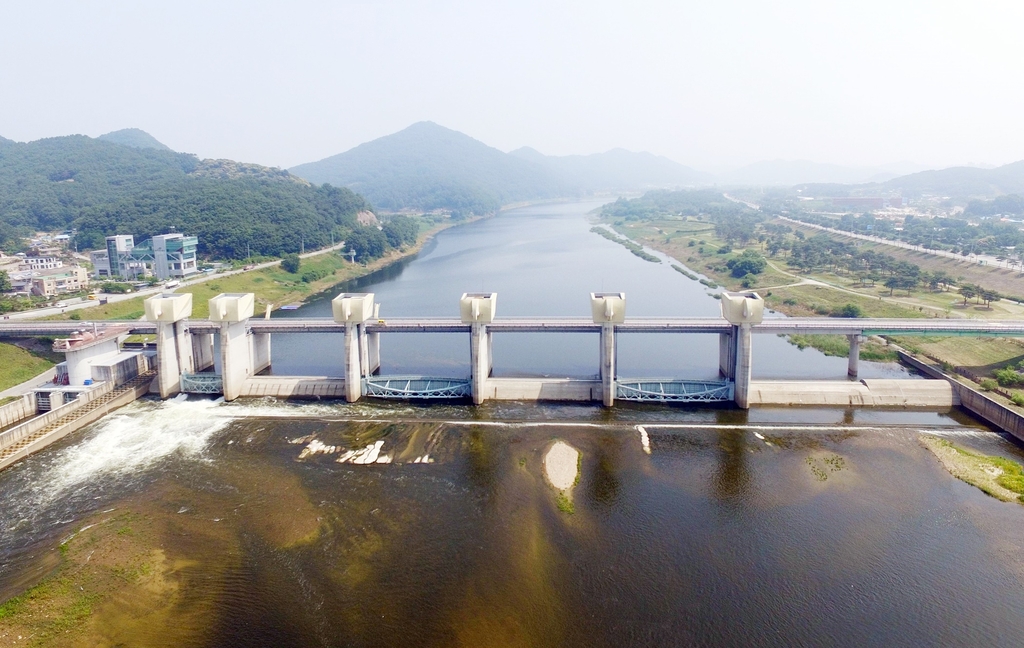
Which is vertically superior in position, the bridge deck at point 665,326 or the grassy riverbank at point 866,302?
the bridge deck at point 665,326

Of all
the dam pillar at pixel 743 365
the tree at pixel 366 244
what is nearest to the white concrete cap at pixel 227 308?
the dam pillar at pixel 743 365

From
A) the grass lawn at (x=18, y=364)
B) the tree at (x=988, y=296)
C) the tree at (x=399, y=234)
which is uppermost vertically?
the tree at (x=399, y=234)

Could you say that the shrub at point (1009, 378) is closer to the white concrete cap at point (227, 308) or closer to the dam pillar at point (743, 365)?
the dam pillar at point (743, 365)

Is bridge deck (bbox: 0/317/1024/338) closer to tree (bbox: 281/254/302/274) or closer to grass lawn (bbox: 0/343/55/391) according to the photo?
grass lawn (bbox: 0/343/55/391)

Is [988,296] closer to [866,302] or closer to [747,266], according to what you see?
[866,302]

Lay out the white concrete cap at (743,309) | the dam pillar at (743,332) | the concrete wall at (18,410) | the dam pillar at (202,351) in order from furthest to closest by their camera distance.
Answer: the dam pillar at (202,351) → the dam pillar at (743,332) → the white concrete cap at (743,309) → the concrete wall at (18,410)

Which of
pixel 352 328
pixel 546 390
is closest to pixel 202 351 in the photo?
pixel 352 328
